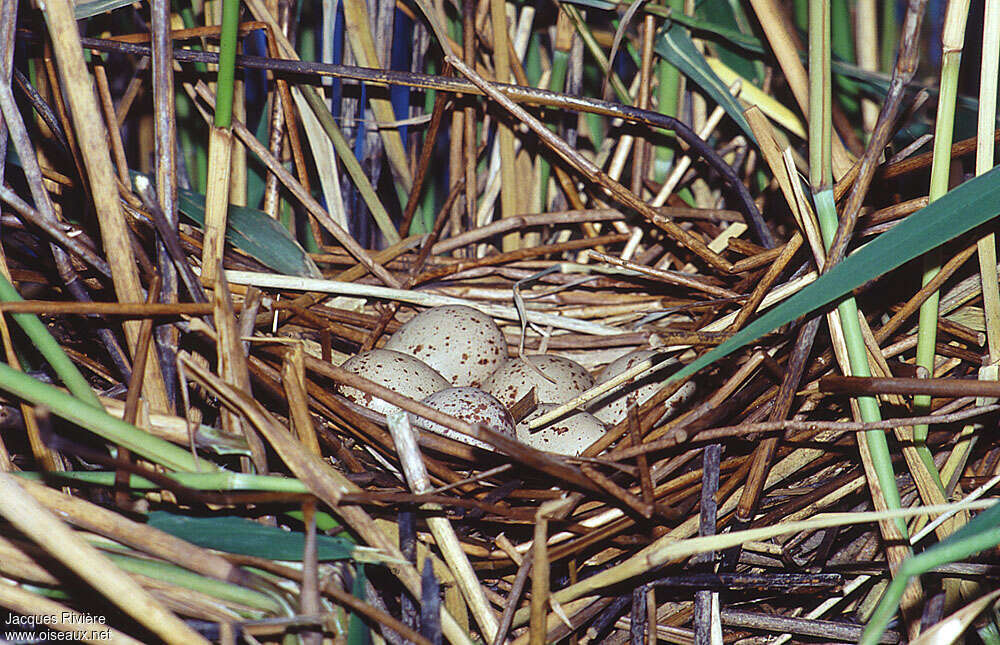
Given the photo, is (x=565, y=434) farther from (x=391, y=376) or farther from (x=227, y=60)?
(x=227, y=60)

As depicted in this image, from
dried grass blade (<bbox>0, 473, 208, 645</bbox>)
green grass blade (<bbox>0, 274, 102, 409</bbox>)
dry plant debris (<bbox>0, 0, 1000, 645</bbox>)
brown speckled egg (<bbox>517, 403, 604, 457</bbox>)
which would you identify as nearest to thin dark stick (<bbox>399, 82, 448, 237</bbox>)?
dry plant debris (<bbox>0, 0, 1000, 645</bbox>)

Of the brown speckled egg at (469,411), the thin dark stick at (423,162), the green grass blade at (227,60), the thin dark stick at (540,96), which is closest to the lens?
the green grass blade at (227,60)

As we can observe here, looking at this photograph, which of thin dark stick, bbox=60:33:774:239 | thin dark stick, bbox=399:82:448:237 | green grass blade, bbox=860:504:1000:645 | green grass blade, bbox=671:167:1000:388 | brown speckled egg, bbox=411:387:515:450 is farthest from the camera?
thin dark stick, bbox=399:82:448:237

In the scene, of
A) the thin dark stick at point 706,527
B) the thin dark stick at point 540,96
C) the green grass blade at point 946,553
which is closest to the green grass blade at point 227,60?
the thin dark stick at point 540,96

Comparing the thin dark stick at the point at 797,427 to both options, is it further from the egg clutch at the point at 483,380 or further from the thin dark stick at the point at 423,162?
the thin dark stick at the point at 423,162

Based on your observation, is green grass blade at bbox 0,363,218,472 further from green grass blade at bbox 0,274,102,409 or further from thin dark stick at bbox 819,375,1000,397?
thin dark stick at bbox 819,375,1000,397
